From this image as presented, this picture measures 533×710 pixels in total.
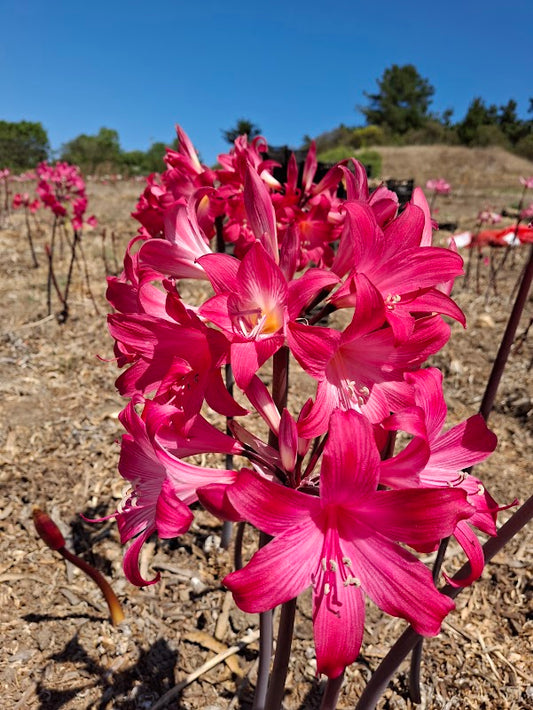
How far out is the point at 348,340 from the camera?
900 millimetres

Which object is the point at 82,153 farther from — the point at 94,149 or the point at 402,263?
the point at 402,263

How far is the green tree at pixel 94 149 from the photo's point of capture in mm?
36500

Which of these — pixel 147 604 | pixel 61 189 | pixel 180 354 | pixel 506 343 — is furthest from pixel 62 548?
pixel 61 189

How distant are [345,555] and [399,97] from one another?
62484 mm

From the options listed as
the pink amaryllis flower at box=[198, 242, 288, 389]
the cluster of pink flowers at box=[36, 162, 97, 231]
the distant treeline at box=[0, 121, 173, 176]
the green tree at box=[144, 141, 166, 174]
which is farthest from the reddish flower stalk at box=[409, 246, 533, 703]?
the green tree at box=[144, 141, 166, 174]

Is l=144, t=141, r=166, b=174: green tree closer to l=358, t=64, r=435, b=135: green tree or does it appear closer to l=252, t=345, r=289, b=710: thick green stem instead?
l=358, t=64, r=435, b=135: green tree

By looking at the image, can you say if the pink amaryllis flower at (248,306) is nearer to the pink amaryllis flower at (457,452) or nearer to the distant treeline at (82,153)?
the pink amaryllis flower at (457,452)

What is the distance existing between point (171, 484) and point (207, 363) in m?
0.23

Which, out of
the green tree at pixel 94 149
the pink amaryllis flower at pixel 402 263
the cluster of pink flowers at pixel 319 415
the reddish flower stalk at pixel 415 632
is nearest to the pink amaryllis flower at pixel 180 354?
the cluster of pink flowers at pixel 319 415

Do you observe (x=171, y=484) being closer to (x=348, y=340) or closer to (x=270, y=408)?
(x=270, y=408)

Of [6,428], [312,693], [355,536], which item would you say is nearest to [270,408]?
[355,536]

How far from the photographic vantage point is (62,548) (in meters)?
1.78

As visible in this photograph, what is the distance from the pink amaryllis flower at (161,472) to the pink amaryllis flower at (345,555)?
9 cm

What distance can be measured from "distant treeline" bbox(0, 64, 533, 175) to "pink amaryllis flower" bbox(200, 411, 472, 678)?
23518mm
